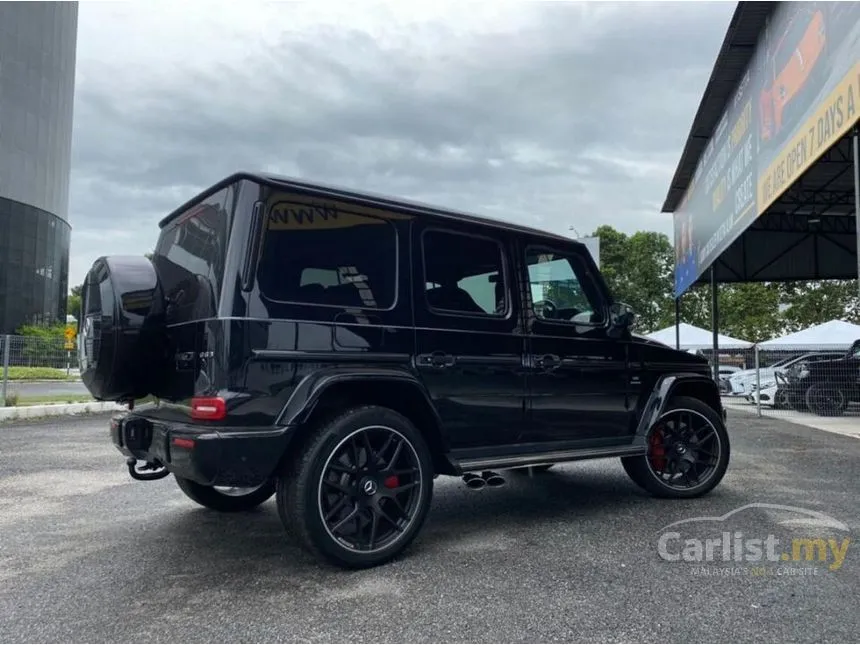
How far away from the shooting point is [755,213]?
11.3 metres

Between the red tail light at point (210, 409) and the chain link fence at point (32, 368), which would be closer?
the red tail light at point (210, 409)

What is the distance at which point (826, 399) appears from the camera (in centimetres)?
1264

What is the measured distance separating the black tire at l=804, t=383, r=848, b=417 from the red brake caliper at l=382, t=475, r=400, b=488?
472 inches

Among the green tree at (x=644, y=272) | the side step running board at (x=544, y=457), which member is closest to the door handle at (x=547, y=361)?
the side step running board at (x=544, y=457)

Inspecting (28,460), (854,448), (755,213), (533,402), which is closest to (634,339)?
(533,402)

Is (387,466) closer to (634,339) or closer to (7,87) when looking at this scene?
(634,339)

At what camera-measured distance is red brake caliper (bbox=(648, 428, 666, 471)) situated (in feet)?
16.1

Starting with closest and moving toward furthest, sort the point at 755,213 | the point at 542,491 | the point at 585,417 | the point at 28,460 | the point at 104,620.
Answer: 1. the point at 104,620
2. the point at 585,417
3. the point at 542,491
4. the point at 28,460
5. the point at 755,213

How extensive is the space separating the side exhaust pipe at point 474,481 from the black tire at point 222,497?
1388 millimetres

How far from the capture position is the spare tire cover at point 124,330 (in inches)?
134

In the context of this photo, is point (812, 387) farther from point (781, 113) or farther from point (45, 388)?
point (45, 388)

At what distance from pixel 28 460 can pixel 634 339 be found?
633 cm

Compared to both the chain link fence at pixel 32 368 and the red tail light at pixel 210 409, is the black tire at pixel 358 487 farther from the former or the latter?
the chain link fence at pixel 32 368

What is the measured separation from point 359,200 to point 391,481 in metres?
1.56
